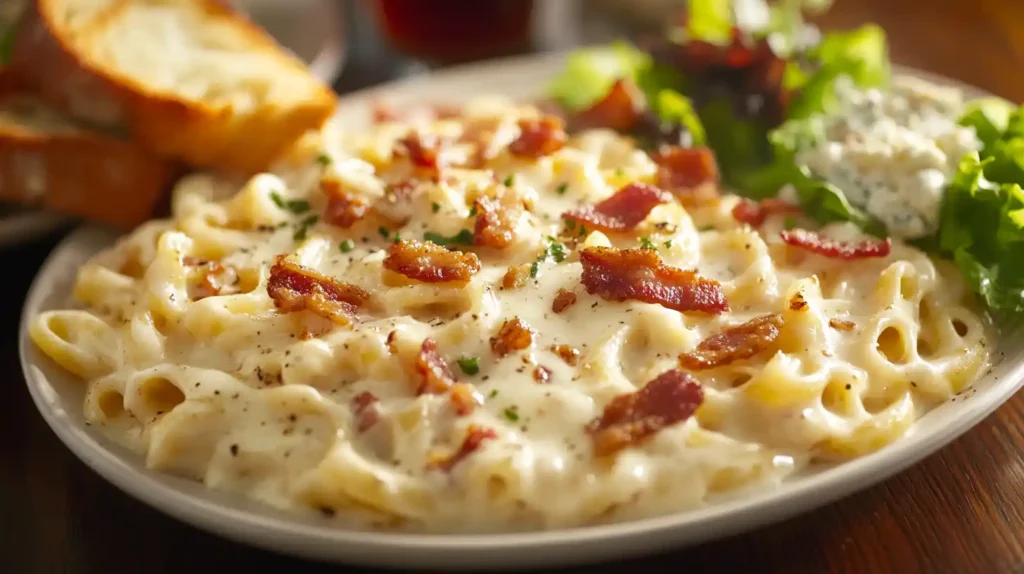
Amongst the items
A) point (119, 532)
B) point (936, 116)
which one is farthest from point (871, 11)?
point (119, 532)

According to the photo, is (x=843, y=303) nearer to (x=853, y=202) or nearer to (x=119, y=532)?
(x=853, y=202)

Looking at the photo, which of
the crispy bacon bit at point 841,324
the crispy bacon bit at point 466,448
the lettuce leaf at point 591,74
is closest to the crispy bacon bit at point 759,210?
the crispy bacon bit at point 841,324

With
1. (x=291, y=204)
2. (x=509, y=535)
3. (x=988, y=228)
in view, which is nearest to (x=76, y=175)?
(x=291, y=204)

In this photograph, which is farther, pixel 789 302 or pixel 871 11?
pixel 871 11

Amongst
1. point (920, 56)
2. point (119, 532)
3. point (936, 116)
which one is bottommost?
point (119, 532)

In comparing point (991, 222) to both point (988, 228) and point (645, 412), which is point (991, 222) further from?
point (645, 412)

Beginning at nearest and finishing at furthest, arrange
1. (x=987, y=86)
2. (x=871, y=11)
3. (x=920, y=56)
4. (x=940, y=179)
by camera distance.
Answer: (x=940, y=179)
(x=987, y=86)
(x=920, y=56)
(x=871, y=11)
